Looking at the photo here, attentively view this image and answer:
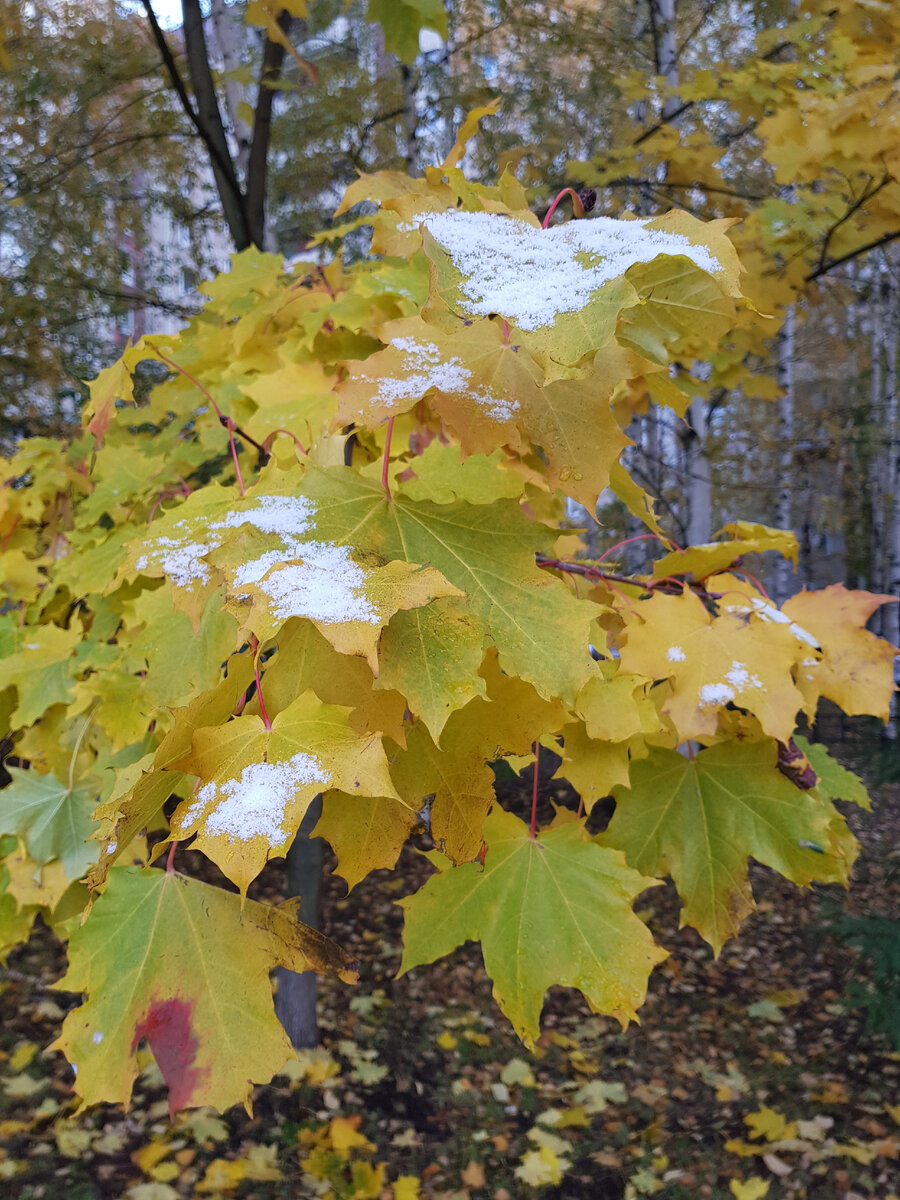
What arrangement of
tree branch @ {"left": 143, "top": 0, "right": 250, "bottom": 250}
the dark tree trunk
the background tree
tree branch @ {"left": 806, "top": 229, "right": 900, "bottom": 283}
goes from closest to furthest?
tree branch @ {"left": 143, "top": 0, "right": 250, "bottom": 250}, tree branch @ {"left": 806, "top": 229, "right": 900, "bottom": 283}, the dark tree trunk, the background tree

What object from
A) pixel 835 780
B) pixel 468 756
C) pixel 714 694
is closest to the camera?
pixel 468 756

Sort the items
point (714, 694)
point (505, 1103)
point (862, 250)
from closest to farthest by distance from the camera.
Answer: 1. point (714, 694)
2. point (862, 250)
3. point (505, 1103)

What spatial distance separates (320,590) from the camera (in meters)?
0.75

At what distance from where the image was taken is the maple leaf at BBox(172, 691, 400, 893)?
27.0 inches

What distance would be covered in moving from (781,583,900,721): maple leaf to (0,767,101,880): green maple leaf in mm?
1444

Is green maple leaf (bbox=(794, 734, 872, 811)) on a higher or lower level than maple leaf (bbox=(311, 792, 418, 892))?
lower

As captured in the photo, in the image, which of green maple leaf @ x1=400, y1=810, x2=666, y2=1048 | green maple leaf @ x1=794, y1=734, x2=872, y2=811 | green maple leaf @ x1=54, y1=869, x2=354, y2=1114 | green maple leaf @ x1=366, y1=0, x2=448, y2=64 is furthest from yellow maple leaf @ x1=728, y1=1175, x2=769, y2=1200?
green maple leaf @ x1=366, y1=0, x2=448, y2=64

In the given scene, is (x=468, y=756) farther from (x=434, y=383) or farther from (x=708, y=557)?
(x=708, y=557)

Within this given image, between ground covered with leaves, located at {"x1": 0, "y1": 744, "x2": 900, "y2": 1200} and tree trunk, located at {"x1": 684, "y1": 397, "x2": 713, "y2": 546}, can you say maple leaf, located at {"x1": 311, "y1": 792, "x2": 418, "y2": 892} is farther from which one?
tree trunk, located at {"x1": 684, "y1": 397, "x2": 713, "y2": 546}

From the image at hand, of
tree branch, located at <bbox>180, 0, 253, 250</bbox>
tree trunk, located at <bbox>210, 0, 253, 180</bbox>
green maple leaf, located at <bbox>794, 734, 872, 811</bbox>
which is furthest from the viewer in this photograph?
tree trunk, located at <bbox>210, 0, 253, 180</bbox>

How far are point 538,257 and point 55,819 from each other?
4.94ft

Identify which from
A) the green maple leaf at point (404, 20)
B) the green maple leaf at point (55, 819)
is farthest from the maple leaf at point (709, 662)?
the green maple leaf at point (404, 20)

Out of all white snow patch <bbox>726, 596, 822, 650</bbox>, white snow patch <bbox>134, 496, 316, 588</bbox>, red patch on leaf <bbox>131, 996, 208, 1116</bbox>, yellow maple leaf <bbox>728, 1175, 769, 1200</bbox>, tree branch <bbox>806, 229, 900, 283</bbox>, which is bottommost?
yellow maple leaf <bbox>728, 1175, 769, 1200</bbox>

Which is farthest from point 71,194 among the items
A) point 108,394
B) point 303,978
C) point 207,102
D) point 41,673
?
point 108,394
